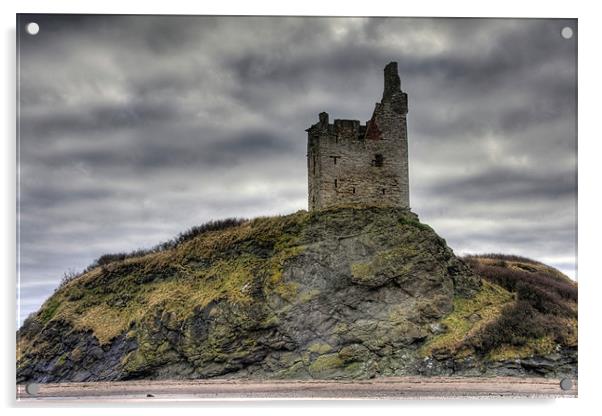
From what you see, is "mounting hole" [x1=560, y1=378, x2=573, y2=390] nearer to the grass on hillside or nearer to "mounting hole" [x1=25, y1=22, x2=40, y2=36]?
the grass on hillside

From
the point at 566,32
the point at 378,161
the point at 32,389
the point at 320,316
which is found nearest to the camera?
the point at 32,389

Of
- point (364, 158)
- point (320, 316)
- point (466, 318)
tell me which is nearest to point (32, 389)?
point (320, 316)

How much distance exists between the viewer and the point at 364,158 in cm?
2642

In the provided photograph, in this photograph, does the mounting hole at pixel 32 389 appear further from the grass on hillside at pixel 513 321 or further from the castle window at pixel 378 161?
the castle window at pixel 378 161

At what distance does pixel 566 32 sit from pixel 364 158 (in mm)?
9170

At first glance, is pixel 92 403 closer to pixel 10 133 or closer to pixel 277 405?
pixel 277 405

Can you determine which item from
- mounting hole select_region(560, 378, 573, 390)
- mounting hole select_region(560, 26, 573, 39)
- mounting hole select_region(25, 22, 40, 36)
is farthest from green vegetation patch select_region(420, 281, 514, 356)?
mounting hole select_region(25, 22, 40, 36)

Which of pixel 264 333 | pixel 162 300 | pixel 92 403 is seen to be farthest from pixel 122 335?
pixel 92 403

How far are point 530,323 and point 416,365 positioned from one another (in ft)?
13.9

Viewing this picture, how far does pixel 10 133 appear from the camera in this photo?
1836cm

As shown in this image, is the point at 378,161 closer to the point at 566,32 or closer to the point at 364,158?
the point at 364,158

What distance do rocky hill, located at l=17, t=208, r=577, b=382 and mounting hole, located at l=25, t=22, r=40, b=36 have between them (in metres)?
9.67

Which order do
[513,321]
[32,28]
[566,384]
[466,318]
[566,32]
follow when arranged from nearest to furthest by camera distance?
[32,28]
[566,32]
[566,384]
[513,321]
[466,318]

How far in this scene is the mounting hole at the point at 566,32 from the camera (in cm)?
1910
